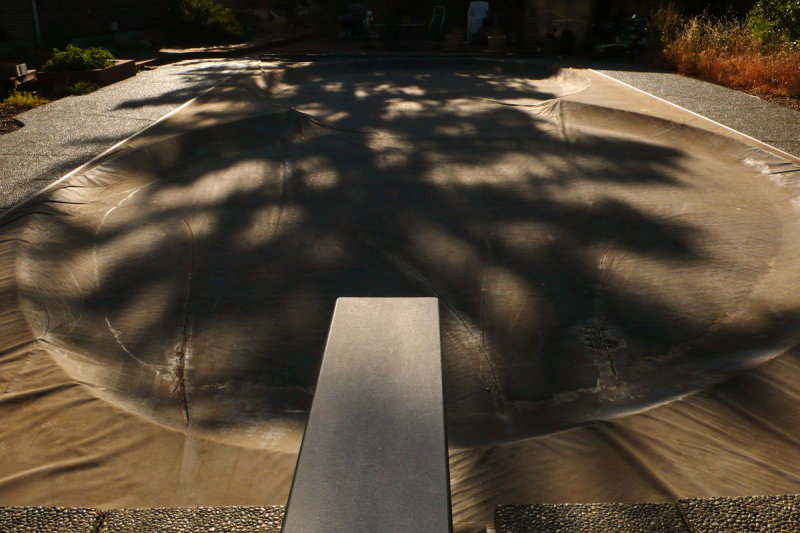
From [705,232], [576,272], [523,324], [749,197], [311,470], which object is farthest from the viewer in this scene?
[749,197]

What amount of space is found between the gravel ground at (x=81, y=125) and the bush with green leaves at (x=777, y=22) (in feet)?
30.5

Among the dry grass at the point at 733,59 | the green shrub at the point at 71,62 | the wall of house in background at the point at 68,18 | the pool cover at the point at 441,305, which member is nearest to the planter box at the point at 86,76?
the green shrub at the point at 71,62

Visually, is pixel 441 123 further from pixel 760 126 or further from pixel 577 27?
pixel 577 27

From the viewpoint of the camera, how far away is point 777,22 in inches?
392

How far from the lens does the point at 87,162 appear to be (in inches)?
218

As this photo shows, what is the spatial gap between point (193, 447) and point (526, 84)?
1058 centimetres

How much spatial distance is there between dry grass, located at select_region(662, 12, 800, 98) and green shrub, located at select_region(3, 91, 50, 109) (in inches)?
412

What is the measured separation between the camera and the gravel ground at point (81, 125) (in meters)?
5.32

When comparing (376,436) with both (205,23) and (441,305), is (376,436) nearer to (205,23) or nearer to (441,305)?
(441,305)

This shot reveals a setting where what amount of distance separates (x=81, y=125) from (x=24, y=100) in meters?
2.05

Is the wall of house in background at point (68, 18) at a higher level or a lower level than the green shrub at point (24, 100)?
higher

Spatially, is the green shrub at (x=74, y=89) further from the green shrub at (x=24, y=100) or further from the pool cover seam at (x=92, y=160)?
the pool cover seam at (x=92, y=160)

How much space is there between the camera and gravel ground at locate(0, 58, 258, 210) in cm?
532

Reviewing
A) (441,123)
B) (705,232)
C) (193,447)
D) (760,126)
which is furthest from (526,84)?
(193,447)
